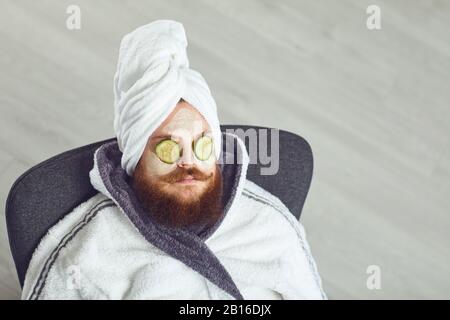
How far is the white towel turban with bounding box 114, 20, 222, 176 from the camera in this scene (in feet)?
2.87

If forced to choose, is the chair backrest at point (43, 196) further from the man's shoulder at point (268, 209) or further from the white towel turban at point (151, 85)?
the man's shoulder at point (268, 209)

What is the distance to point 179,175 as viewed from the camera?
0.92m

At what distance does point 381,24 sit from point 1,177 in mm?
1163

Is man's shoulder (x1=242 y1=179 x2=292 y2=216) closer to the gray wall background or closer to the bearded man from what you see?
the bearded man

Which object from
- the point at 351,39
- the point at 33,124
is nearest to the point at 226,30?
the point at 351,39

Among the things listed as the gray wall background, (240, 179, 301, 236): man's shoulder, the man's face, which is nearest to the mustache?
the man's face

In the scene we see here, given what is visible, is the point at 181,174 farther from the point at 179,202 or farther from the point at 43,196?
the point at 43,196

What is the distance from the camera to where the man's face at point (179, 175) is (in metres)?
0.90

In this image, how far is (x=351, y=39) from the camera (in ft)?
5.70

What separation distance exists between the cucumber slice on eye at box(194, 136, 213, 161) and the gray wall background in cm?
62

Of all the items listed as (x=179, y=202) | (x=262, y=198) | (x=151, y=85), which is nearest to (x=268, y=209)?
(x=262, y=198)
